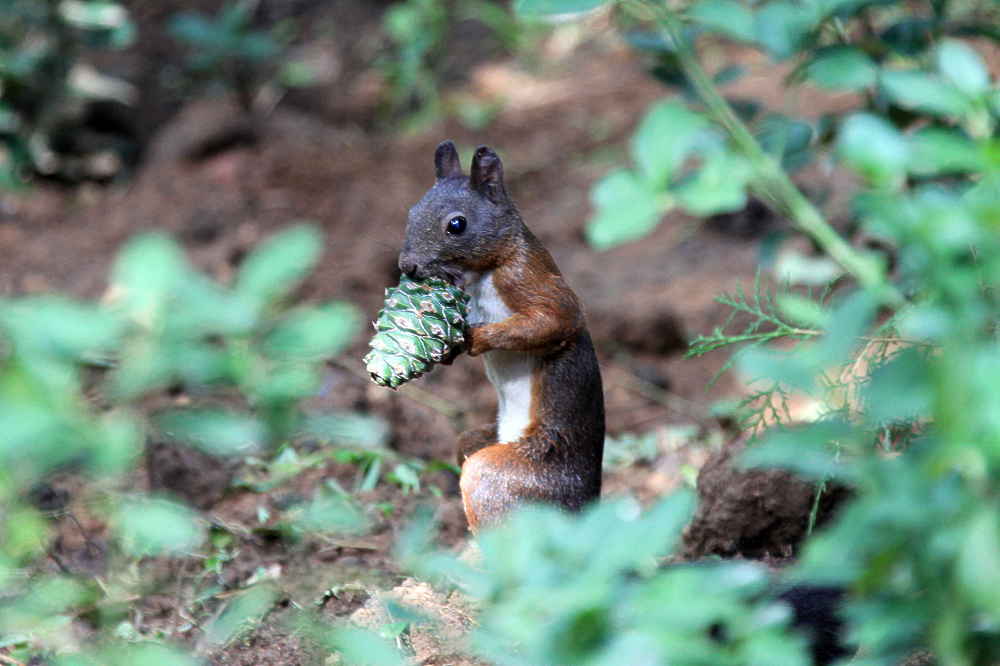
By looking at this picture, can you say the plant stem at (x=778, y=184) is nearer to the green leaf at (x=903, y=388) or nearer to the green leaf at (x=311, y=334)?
the green leaf at (x=903, y=388)

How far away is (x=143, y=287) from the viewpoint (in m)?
1.65

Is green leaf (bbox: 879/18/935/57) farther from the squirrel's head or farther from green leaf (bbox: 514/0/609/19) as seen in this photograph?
green leaf (bbox: 514/0/609/19)

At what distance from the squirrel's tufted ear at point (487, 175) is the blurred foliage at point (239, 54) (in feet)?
14.6

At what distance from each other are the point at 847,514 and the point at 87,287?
5.60 metres

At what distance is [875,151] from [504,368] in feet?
6.46

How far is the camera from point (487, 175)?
376 cm

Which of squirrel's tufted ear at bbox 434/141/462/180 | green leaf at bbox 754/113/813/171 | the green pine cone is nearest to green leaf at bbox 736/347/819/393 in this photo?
green leaf at bbox 754/113/813/171

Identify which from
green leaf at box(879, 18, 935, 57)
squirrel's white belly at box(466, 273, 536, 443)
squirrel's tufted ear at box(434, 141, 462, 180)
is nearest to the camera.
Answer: squirrel's white belly at box(466, 273, 536, 443)

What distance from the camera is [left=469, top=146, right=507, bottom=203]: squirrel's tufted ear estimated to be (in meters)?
3.73

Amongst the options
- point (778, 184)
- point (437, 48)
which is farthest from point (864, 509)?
point (437, 48)

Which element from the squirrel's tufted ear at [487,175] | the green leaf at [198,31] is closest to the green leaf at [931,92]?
the squirrel's tufted ear at [487,175]

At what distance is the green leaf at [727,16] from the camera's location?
2.14 meters

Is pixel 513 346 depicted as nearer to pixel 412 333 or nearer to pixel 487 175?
pixel 412 333

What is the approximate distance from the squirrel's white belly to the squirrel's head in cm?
7
